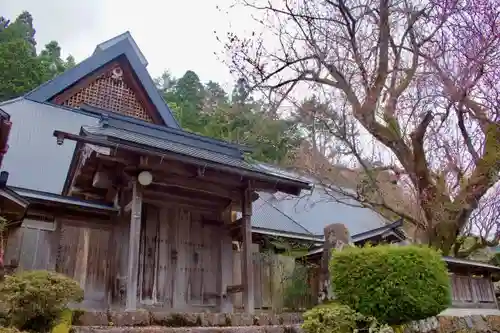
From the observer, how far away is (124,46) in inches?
560

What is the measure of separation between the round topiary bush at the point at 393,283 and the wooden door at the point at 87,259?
14.9ft

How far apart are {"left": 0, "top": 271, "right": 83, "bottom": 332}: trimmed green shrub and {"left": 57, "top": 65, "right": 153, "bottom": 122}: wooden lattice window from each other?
29.8 feet

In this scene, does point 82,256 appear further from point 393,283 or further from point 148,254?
point 393,283

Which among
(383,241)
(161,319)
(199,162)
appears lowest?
(161,319)

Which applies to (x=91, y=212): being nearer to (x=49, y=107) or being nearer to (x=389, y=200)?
(x=49, y=107)

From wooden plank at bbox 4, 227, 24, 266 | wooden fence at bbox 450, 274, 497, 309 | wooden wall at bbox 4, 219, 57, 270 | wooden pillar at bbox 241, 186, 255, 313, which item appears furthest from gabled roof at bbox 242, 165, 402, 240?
wooden plank at bbox 4, 227, 24, 266

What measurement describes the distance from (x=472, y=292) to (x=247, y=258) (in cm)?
846

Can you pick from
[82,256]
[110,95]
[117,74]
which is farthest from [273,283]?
[117,74]

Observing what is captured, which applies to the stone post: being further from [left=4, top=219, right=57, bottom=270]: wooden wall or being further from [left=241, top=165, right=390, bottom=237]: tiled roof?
[left=241, top=165, right=390, bottom=237]: tiled roof

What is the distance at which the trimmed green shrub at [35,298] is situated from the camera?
479cm

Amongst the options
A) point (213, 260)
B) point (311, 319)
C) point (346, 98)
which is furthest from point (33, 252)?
point (346, 98)

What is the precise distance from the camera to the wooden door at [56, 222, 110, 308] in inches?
324

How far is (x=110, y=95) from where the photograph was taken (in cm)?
1384

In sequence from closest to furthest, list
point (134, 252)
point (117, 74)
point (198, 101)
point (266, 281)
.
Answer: point (134, 252) < point (266, 281) < point (117, 74) < point (198, 101)
